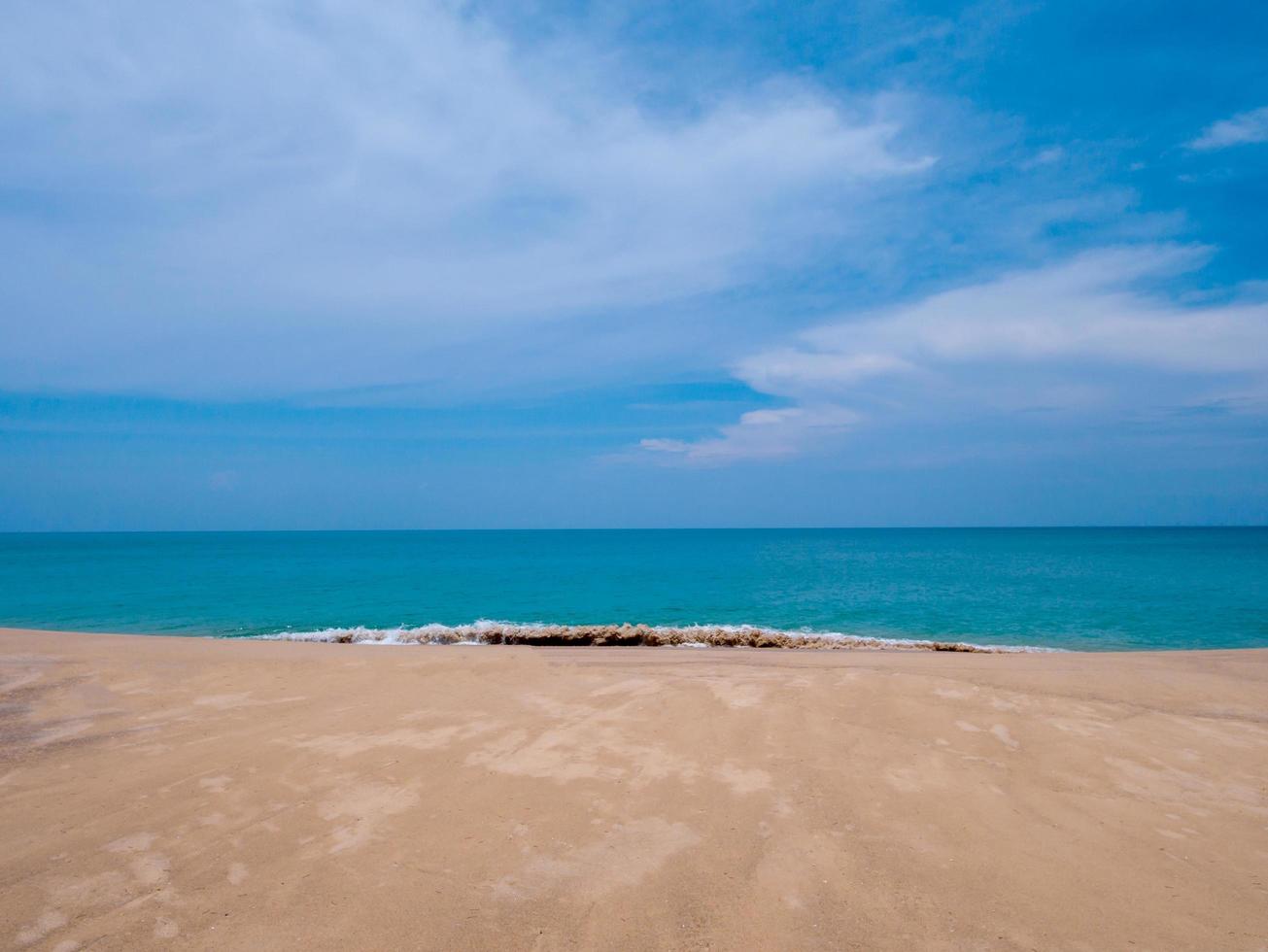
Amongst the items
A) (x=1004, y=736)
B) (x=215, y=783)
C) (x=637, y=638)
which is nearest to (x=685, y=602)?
(x=637, y=638)

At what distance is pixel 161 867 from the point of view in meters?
3.75

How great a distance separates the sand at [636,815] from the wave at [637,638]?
28.5 ft

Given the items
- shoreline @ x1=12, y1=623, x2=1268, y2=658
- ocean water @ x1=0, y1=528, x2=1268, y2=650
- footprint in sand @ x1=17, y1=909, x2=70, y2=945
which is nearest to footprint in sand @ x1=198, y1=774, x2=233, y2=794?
footprint in sand @ x1=17, y1=909, x2=70, y2=945

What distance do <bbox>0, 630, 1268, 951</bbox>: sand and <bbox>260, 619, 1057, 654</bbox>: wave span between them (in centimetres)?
868

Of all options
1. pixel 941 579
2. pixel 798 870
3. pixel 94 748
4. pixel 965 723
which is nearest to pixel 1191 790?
pixel 965 723

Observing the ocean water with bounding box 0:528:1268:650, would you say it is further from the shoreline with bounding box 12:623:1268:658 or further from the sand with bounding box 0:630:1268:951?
the sand with bounding box 0:630:1268:951

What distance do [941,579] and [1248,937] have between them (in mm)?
40352

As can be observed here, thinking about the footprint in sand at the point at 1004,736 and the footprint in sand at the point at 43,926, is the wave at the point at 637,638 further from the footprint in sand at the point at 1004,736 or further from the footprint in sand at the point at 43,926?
the footprint in sand at the point at 43,926

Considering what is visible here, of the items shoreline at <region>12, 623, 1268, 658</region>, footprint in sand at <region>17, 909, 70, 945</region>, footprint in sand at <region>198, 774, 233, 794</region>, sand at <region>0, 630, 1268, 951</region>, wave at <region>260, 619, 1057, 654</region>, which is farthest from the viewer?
wave at <region>260, 619, 1057, 654</region>

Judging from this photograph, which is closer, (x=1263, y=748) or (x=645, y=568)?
(x=1263, y=748)

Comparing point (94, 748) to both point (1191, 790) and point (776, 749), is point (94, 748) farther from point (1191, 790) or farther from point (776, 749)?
point (1191, 790)

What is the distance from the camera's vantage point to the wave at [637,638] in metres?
16.7

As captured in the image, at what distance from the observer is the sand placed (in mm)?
3283

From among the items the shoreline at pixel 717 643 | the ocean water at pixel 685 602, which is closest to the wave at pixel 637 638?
the shoreline at pixel 717 643
